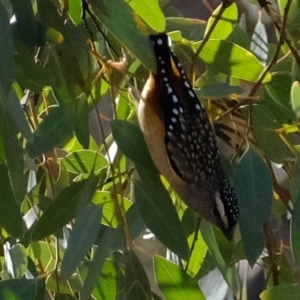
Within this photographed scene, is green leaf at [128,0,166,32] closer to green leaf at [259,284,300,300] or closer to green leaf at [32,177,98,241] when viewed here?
green leaf at [32,177,98,241]

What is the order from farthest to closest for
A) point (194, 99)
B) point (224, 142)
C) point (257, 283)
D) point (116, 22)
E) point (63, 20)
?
point (257, 283) → point (224, 142) → point (194, 99) → point (63, 20) → point (116, 22)

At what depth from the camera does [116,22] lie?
0.57m

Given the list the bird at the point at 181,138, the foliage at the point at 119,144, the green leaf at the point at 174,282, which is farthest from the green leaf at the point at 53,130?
the green leaf at the point at 174,282

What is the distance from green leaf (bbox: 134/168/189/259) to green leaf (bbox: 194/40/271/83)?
17 centimetres

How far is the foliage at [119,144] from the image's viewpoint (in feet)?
2.18

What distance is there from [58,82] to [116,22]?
159mm

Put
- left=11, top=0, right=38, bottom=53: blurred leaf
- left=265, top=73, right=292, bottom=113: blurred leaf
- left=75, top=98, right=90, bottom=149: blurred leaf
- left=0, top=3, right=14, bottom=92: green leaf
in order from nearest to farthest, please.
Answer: left=0, top=3, right=14, bottom=92: green leaf
left=11, top=0, right=38, bottom=53: blurred leaf
left=75, top=98, right=90, bottom=149: blurred leaf
left=265, top=73, right=292, bottom=113: blurred leaf

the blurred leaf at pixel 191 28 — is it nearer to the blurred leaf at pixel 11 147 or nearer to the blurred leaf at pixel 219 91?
the blurred leaf at pixel 219 91

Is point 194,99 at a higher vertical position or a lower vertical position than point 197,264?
higher

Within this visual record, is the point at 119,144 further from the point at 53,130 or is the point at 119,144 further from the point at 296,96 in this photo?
the point at 296,96

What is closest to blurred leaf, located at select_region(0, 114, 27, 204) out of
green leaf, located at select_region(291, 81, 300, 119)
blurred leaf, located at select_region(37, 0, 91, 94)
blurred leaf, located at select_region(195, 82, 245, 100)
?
blurred leaf, located at select_region(37, 0, 91, 94)

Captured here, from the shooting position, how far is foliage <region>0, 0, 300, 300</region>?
664 mm

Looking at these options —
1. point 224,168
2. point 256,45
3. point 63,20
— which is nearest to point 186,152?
point 224,168

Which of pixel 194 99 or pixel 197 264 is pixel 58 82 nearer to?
pixel 194 99
